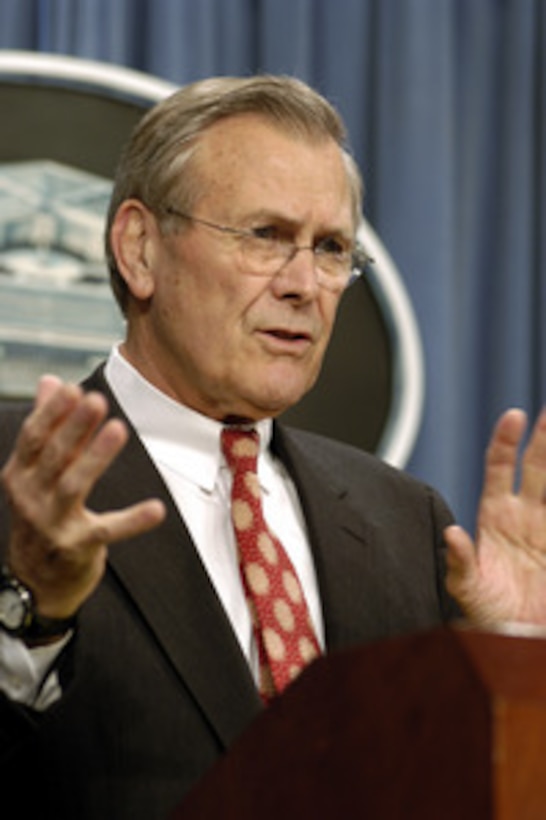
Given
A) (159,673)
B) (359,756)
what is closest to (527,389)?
(159,673)

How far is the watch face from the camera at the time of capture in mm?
1282

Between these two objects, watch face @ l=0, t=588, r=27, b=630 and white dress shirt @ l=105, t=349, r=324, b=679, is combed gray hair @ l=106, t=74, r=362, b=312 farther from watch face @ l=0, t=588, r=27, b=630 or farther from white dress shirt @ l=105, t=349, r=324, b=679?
watch face @ l=0, t=588, r=27, b=630

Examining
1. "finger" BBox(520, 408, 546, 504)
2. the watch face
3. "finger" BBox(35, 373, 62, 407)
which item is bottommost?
the watch face

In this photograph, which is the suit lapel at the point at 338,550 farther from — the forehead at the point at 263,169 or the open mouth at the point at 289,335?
the forehead at the point at 263,169

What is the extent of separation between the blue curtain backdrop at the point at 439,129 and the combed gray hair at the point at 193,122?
598 millimetres

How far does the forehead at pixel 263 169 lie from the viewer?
1.85 meters

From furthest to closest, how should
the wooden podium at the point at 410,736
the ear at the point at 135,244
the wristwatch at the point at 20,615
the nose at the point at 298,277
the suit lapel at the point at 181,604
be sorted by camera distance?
the ear at the point at 135,244, the nose at the point at 298,277, the suit lapel at the point at 181,604, the wristwatch at the point at 20,615, the wooden podium at the point at 410,736

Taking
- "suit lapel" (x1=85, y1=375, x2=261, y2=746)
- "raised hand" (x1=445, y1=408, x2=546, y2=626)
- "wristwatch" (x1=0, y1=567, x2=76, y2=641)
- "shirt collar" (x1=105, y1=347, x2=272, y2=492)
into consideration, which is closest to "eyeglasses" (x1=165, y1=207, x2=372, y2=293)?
"shirt collar" (x1=105, y1=347, x2=272, y2=492)

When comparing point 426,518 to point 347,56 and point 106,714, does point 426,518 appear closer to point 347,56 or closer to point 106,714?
point 106,714

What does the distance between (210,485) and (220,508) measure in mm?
29

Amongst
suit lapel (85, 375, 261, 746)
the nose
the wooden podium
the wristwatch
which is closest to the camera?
the wooden podium

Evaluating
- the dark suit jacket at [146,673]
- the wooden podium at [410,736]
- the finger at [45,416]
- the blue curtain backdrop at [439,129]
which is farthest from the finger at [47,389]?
the blue curtain backdrop at [439,129]

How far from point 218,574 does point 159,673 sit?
191mm

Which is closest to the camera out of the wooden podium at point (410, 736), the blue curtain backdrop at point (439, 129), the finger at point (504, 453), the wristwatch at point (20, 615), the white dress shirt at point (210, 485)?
the wooden podium at point (410, 736)
